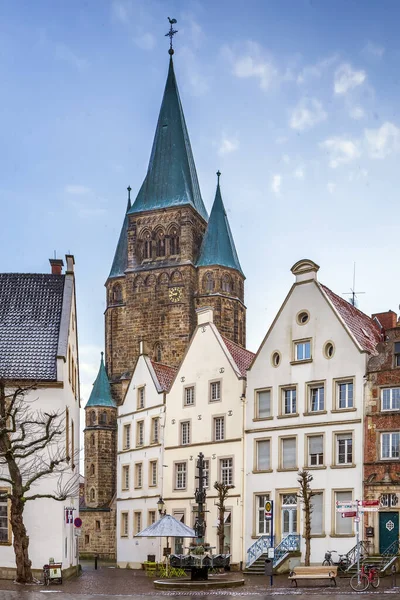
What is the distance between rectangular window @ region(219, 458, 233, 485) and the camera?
173 ft

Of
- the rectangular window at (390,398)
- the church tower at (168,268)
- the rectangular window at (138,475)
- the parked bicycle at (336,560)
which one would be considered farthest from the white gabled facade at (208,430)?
the church tower at (168,268)

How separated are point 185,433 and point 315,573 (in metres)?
19.4

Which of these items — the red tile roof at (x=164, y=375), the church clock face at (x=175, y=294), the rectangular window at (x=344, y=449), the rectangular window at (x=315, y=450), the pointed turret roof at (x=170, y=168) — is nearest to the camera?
the rectangular window at (x=344, y=449)

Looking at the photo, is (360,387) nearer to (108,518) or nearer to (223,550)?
(223,550)

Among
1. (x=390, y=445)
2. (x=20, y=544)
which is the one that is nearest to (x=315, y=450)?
(x=390, y=445)

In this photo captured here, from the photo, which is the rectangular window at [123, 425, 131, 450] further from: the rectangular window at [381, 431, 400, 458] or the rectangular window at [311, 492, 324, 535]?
the rectangular window at [381, 431, 400, 458]

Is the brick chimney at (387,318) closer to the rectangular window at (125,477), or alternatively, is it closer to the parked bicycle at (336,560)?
the parked bicycle at (336,560)

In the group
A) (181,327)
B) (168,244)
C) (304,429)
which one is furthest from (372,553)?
(168,244)

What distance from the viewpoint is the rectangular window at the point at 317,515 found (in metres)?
48.1

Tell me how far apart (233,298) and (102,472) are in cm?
2050

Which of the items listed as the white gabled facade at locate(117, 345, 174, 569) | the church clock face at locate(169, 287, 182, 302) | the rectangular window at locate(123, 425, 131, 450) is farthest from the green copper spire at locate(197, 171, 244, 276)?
the rectangular window at locate(123, 425, 131, 450)

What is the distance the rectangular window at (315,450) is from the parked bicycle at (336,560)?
4.18 metres

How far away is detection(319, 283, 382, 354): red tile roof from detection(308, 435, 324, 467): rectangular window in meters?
4.85

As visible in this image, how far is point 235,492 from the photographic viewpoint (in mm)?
52156
